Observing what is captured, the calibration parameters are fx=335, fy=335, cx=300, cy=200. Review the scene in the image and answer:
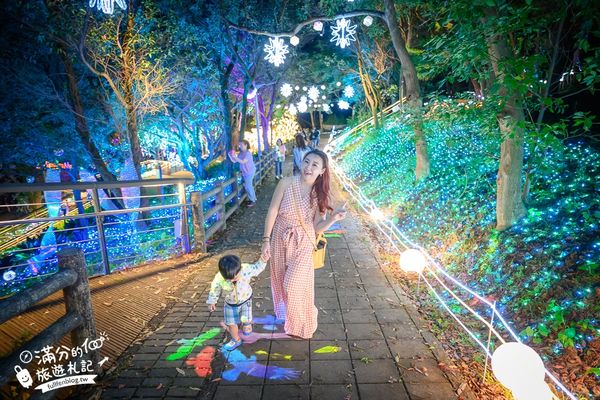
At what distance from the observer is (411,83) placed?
8805 mm

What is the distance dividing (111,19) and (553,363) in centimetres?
1264

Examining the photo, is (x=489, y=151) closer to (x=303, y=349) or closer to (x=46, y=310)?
(x=303, y=349)

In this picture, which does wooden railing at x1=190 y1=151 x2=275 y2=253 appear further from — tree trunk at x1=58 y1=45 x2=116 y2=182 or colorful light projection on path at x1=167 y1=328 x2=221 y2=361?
tree trunk at x1=58 y1=45 x2=116 y2=182

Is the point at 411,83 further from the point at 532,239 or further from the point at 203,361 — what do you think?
the point at 203,361

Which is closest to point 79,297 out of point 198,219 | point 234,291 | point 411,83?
point 234,291

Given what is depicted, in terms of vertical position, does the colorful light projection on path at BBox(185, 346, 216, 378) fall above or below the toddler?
below

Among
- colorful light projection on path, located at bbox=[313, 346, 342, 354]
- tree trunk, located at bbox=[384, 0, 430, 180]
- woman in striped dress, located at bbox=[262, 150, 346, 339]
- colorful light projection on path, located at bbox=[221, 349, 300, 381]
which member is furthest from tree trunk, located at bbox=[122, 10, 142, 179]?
colorful light projection on path, located at bbox=[313, 346, 342, 354]

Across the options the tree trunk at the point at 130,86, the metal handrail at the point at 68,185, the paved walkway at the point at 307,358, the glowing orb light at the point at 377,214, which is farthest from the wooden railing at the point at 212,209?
the tree trunk at the point at 130,86

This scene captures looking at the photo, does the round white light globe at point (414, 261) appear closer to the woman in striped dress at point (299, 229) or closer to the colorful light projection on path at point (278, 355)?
the woman in striped dress at point (299, 229)

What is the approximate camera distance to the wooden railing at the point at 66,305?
2.49m

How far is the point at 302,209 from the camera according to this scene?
12.0 feet

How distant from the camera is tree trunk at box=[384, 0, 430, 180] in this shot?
27.9ft

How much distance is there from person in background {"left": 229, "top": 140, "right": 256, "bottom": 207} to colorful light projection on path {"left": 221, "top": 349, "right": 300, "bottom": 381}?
803 centimetres

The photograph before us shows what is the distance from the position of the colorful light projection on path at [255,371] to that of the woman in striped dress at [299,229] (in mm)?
499
